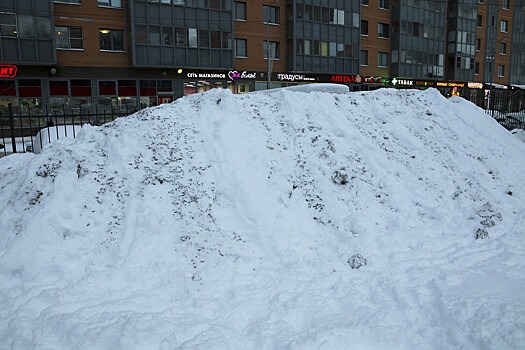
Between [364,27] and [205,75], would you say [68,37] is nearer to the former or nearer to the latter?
[205,75]

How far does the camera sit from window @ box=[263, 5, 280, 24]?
32.7 meters

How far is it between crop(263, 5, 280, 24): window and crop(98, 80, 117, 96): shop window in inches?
522

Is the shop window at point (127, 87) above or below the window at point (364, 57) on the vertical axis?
below

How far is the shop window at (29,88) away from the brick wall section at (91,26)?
192 cm

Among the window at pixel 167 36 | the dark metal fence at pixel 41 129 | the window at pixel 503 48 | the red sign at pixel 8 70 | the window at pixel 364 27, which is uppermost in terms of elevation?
the window at pixel 364 27

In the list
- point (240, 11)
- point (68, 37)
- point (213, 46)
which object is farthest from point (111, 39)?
point (240, 11)

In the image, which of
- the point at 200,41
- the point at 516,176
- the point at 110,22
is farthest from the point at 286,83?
the point at 516,176

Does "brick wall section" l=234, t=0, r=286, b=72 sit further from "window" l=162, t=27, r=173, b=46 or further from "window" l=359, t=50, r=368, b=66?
"window" l=359, t=50, r=368, b=66

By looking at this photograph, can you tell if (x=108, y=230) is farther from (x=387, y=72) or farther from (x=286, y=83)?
(x=387, y=72)

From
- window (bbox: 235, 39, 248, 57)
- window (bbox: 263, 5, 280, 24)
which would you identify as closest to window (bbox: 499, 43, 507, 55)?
window (bbox: 263, 5, 280, 24)

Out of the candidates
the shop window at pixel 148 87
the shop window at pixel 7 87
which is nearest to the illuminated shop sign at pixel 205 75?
the shop window at pixel 148 87

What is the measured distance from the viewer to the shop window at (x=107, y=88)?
27328 millimetres

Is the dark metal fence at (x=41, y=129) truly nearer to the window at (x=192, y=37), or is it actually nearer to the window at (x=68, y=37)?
the window at (x=68, y=37)

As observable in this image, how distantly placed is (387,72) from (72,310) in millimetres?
39755
